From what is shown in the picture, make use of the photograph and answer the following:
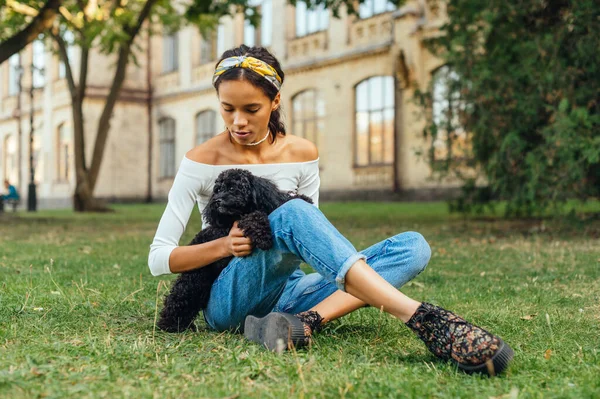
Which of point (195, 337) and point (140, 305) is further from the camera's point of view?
point (140, 305)

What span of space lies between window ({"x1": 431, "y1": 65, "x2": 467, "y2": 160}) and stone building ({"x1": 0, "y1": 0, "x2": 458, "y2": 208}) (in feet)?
0.27

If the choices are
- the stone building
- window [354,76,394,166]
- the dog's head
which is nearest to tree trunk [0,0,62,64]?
the stone building

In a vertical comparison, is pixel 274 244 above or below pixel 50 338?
above

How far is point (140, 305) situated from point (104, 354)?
1543 mm

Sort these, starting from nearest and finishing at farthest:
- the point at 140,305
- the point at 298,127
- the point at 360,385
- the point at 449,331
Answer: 1. the point at 360,385
2. the point at 449,331
3. the point at 140,305
4. the point at 298,127

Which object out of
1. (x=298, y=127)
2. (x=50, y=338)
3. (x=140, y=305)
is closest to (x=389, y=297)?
(x=50, y=338)

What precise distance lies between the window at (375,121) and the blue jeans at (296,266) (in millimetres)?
21555

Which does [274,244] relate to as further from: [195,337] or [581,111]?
[581,111]

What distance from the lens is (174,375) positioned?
8.48 feet

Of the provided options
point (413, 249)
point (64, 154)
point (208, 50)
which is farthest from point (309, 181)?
point (64, 154)

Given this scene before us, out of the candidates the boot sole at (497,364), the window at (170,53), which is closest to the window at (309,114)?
the window at (170,53)

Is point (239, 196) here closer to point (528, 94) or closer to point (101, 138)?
point (528, 94)

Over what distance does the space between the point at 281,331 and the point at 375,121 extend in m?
23.1

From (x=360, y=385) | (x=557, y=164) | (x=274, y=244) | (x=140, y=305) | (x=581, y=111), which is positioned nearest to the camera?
(x=360, y=385)
